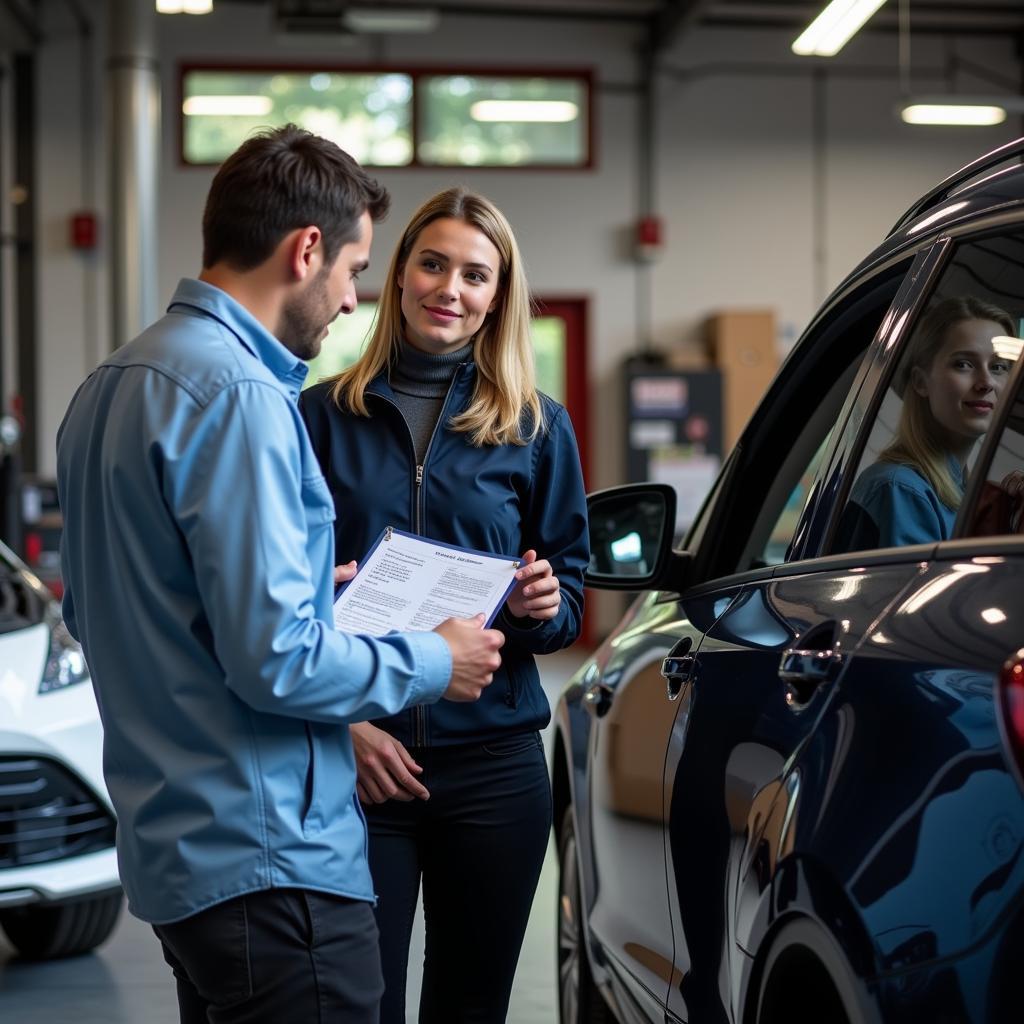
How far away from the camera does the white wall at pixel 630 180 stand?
12547 mm

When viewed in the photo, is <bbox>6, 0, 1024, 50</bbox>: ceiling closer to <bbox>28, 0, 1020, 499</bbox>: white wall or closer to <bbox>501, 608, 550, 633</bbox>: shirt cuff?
<bbox>28, 0, 1020, 499</bbox>: white wall

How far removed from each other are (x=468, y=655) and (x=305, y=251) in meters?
0.48

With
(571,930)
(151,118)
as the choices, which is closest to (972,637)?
(571,930)

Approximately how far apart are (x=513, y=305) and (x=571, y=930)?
1363 millimetres

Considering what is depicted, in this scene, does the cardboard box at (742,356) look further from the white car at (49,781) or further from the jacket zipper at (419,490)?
the jacket zipper at (419,490)

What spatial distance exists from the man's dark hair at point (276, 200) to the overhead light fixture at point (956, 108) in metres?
9.61

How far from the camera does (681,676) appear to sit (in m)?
2.15

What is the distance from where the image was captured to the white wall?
12547 millimetres

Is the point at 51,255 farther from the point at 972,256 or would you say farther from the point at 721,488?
the point at 972,256

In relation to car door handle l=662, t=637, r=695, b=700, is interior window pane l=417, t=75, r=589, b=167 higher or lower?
higher

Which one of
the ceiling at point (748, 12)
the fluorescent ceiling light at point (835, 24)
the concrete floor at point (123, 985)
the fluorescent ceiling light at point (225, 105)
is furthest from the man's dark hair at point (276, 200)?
the fluorescent ceiling light at point (225, 105)

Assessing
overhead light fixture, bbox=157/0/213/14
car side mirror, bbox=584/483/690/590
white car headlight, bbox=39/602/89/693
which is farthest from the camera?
overhead light fixture, bbox=157/0/213/14

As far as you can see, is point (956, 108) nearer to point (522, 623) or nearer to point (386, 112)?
point (386, 112)

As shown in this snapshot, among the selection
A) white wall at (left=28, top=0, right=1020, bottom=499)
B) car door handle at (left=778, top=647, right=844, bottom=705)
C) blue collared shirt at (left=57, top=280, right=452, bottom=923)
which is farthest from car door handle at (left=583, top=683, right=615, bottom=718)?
white wall at (left=28, top=0, right=1020, bottom=499)
